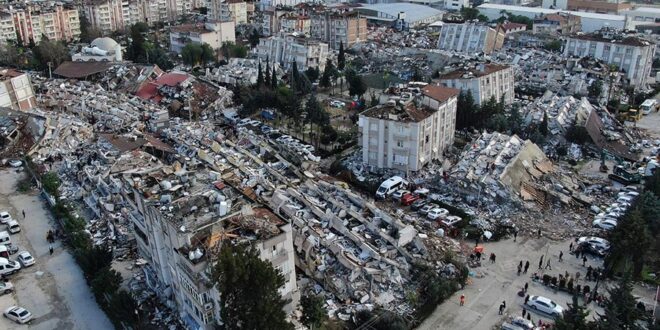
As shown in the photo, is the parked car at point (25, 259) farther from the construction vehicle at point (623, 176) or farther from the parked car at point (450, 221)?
the construction vehicle at point (623, 176)

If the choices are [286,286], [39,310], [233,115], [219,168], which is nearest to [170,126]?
Answer: [233,115]

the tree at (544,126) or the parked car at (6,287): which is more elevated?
the tree at (544,126)

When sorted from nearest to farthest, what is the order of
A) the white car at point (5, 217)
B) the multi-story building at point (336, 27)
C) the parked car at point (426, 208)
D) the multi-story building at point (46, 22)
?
the white car at point (5, 217) < the parked car at point (426, 208) < the multi-story building at point (46, 22) < the multi-story building at point (336, 27)

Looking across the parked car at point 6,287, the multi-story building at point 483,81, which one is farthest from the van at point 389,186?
the parked car at point 6,287

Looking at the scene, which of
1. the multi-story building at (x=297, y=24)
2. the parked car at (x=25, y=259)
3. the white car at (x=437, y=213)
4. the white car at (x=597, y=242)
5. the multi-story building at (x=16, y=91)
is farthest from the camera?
the multi-story building at (x=297, y=24)

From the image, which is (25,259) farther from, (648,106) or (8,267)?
(648,106)

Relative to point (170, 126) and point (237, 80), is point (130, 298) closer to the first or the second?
point (170, 126)

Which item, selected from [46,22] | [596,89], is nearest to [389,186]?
[596,89]

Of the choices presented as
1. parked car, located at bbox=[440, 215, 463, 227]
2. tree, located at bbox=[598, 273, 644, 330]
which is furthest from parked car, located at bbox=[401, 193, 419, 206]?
tree, located at bbox=[598, 273, 644, 330]
